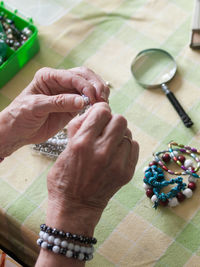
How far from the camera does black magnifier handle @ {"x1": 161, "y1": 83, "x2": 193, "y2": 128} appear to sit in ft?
4.57

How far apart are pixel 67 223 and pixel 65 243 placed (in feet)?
0.18

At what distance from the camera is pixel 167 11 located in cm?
169

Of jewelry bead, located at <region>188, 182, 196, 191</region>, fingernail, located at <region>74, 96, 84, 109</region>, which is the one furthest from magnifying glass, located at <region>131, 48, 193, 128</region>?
fingernail, located at <region>74, 96, 84, 109</region>

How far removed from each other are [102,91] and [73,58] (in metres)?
0.48

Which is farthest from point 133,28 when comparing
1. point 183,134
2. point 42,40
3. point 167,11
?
point 183,134

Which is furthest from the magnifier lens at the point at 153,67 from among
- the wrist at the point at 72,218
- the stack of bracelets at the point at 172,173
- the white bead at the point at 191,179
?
the wrist at the point at 72,218

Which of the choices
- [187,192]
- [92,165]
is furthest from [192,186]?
[92,165]

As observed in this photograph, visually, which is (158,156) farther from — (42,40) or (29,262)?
(42,40)

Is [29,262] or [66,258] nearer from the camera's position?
[66,258]

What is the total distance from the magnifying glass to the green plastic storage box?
1.36 ft

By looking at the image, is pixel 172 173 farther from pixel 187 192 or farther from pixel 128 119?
pixel 128 119

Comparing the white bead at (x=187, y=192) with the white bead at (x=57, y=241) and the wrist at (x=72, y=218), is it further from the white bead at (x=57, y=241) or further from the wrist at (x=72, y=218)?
the white bead at (x=57, y=241)

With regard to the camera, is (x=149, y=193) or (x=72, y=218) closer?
(x=72, y=218)

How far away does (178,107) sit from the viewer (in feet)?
4.68
